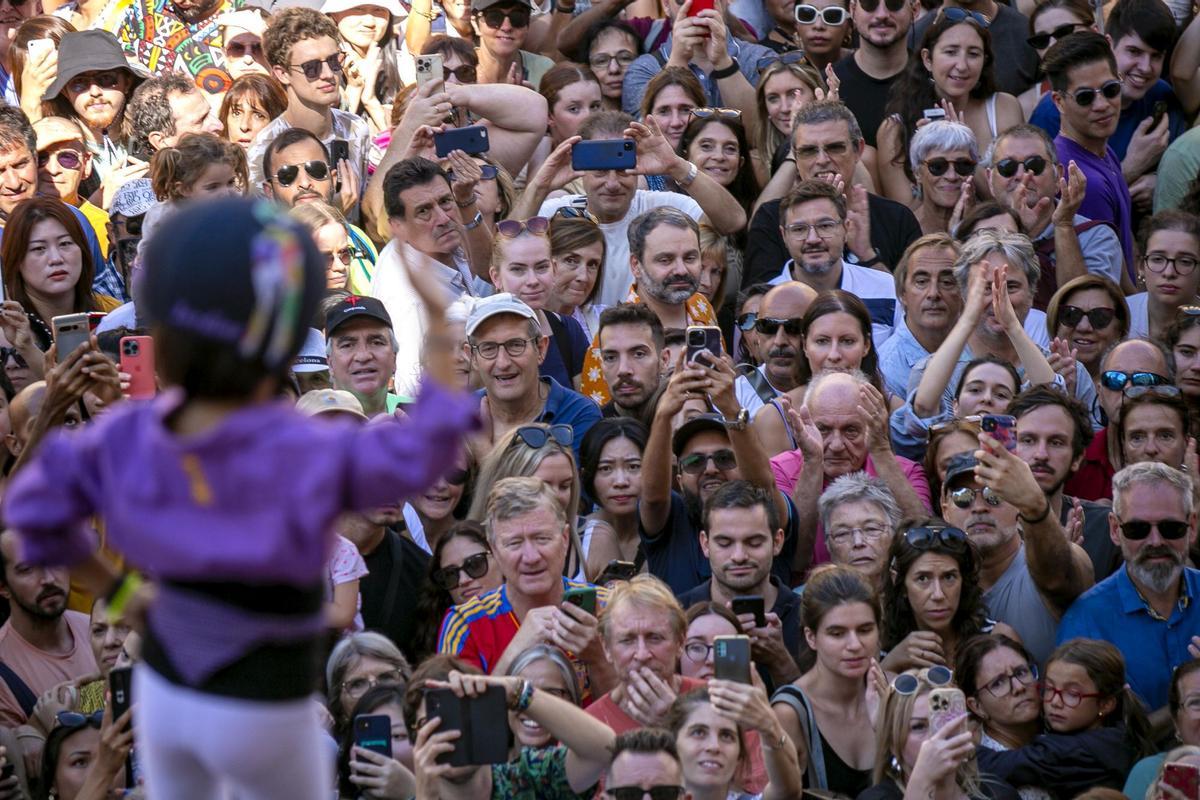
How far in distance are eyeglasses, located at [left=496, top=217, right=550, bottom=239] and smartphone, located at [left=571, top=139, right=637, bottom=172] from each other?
0.40 meters

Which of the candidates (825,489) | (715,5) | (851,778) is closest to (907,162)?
(715,5)

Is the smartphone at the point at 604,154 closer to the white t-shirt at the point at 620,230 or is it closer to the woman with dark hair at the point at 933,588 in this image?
the white t-shirt at the point at 620,230

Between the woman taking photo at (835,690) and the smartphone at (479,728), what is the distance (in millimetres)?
1282

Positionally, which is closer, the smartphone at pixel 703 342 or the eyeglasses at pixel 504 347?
the smartphone at pixel 703 342

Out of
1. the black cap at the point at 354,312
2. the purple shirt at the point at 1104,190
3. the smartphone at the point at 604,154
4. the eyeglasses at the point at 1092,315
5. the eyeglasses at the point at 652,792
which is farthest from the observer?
the purple shirt at the point at 1104,190

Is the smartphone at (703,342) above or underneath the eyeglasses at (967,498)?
above

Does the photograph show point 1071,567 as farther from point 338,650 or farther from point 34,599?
point 34,599

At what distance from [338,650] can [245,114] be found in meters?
4.45

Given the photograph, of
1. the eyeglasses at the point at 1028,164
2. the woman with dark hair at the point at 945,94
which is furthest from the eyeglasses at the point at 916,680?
the woman with dark hair at the point at 945,94

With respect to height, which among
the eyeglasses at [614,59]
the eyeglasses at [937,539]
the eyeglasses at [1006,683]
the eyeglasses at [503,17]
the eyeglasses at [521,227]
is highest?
the eyeglasses at [503,17]

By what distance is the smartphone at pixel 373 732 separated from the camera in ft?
21.4

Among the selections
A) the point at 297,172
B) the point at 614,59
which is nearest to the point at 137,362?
the point at 297,172

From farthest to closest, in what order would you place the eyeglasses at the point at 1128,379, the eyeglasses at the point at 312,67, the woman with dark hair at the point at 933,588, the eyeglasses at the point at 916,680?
the eyeglasses at the point at 312,67 → the eyeglasses at the point at 1128,379 → the woman with dark hair at the point at 933,588 → the eyeglasses at the point at 916,680

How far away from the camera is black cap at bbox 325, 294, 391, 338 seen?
8.54 m
